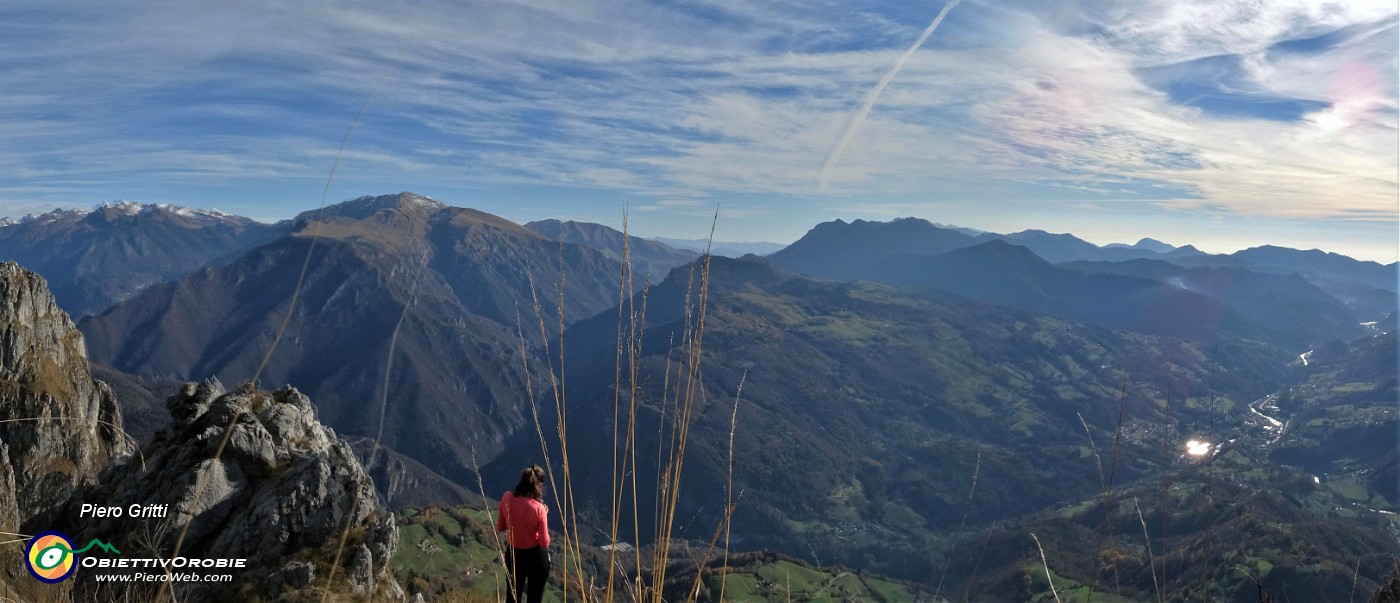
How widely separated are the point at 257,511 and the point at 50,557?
8.94 metres

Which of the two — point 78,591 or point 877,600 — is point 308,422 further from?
point 877,600

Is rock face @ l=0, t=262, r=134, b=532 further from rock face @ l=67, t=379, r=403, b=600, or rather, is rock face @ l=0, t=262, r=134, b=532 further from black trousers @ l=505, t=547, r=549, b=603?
black trousers @ l=505, t=547, r=549, b=603

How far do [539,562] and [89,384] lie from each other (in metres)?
61.9

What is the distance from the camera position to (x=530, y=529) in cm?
761

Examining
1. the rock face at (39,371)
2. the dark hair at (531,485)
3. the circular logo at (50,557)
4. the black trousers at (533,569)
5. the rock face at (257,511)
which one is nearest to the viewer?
the circular logo at (50,557)

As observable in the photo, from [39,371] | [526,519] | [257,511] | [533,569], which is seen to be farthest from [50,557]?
[39,371]

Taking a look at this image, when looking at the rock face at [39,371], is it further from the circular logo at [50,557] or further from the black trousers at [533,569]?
the black trousers at [533,569]

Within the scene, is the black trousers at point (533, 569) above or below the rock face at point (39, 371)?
above

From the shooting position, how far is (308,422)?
2034cm

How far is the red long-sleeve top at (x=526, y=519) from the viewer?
7.51m

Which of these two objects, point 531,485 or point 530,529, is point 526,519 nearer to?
point 530,529

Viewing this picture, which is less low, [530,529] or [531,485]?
[531,485]

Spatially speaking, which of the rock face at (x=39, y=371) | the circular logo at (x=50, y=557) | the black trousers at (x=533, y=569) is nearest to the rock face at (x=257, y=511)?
the circular logo at (x=50, y=557)

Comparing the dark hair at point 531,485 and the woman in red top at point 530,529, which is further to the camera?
the dark hair at point 531,485
